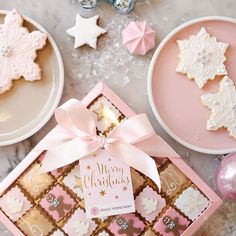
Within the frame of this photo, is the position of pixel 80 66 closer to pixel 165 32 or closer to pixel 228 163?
pixel 165 32

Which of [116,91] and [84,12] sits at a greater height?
[84,12]

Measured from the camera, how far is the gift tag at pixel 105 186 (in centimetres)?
101

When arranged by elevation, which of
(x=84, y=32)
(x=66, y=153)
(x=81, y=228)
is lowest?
(x=81, y=228)

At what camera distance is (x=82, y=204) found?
1.02 meters

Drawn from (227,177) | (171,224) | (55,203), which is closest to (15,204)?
(55,203)

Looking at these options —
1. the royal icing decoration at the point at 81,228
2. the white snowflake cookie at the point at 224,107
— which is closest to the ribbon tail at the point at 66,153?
the royal icing decoration at the point at 81,228

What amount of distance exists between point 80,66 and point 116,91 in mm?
85

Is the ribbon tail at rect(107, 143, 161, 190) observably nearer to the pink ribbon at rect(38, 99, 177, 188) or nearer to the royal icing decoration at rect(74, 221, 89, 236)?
the pink ribbon at rect(38, 99, 177, 188)

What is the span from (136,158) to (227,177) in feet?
0.57

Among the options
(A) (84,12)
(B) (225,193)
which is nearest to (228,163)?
(B) (225,193)

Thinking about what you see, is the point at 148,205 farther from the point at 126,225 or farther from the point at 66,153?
the point at 66,153

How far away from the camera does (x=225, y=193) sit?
1046 millimetres

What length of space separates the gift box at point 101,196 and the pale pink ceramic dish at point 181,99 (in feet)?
0.22

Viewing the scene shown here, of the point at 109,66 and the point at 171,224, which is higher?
the point at 109,66
